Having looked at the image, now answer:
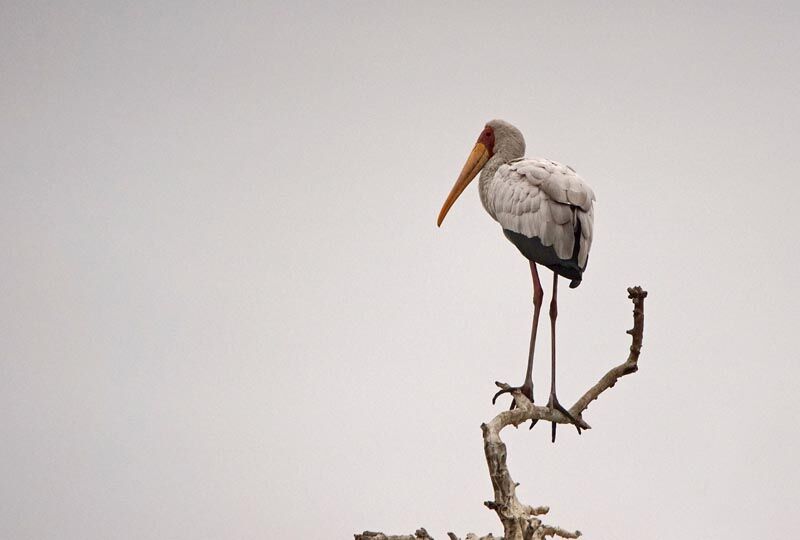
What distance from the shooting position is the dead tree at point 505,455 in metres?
3.73

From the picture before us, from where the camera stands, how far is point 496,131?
16.6 feet

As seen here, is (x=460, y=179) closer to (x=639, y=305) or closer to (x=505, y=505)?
(x=639, y=305)

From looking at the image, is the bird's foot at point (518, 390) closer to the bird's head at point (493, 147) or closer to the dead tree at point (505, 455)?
the dead tree at point (505, 455)

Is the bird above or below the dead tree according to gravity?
above

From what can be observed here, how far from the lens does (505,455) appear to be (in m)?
3.74

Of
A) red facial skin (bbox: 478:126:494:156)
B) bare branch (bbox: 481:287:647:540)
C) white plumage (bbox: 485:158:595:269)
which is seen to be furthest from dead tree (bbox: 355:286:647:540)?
red facial skin (bbox: 478:126:494:156)

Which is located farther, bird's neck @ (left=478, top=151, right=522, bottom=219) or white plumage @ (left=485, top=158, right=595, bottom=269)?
bird's neck @ (left=478, top=151, right=522, bottom=219)

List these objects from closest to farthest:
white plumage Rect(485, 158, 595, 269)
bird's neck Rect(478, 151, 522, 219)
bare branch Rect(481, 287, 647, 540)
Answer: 1. bare branch Rect(481, 287, 647, 540)
2. white plumage Rect(485, 158, 595, 269)
3. bird's neck Rect(478, 151, 522, 219)

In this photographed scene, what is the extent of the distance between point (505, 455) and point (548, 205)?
53.0 inches

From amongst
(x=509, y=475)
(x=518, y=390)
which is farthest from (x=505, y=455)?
(x=518, y=390)

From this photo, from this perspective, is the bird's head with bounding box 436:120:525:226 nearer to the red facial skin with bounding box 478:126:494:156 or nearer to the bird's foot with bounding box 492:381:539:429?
the red facial skin with bounding box 478:126:494:156

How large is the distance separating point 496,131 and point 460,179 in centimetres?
32

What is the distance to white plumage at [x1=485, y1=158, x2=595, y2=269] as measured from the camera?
4539 mm

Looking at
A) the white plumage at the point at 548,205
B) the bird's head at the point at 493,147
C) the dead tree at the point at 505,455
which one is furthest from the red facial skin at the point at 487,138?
the dead tree at the point at 505,455
